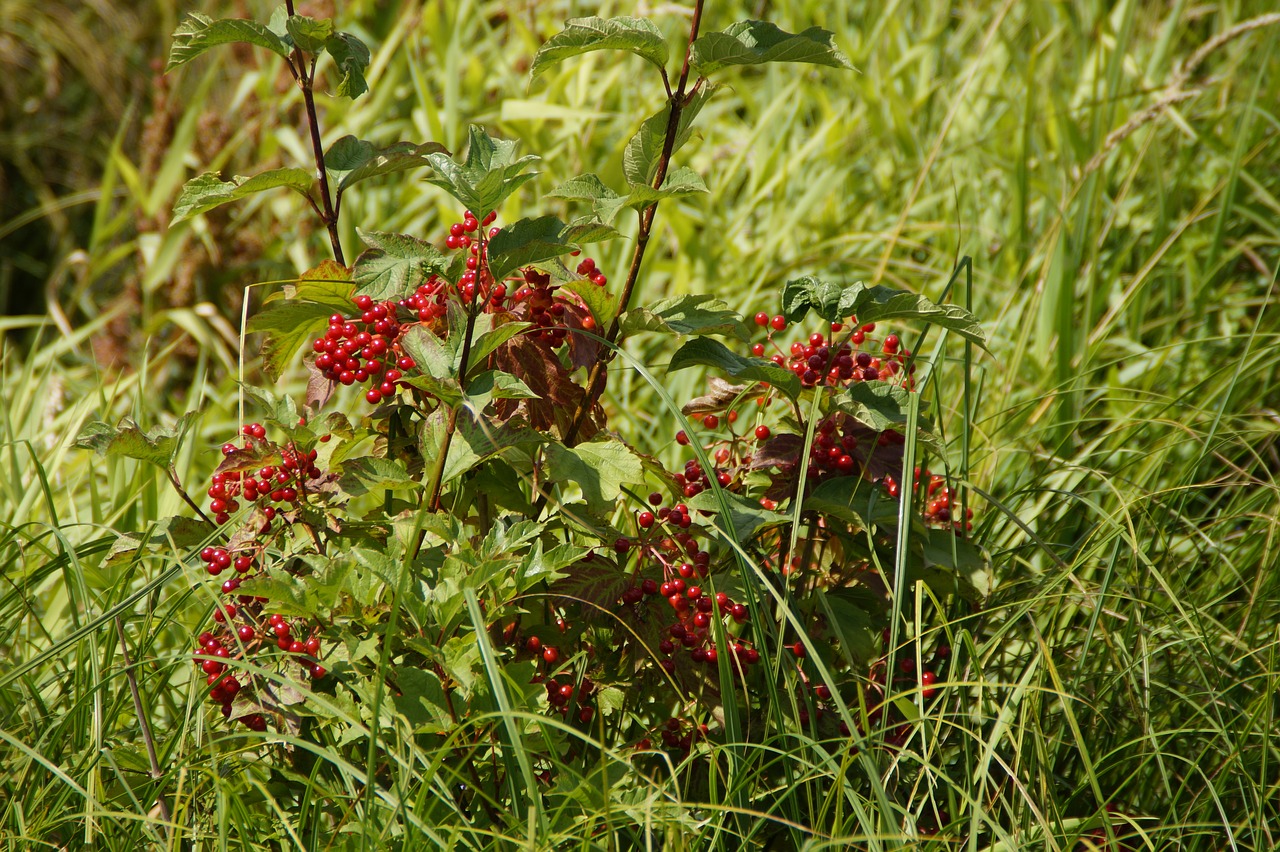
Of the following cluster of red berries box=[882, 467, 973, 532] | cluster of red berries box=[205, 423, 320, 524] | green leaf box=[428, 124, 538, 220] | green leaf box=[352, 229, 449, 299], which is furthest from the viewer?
cluster of red berries box=[882, 467, 973, 532]

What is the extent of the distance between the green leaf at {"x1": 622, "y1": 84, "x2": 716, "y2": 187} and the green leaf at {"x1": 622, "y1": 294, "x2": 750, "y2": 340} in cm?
16

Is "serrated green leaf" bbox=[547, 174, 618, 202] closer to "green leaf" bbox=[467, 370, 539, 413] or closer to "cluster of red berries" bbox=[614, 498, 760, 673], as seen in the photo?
"green leaf" bbox=[467, 370, 539, 413]

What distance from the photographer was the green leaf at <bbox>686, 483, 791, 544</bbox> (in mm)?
1180

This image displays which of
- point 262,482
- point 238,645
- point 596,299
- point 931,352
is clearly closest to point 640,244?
point 596,299

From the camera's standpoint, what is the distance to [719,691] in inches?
50.0

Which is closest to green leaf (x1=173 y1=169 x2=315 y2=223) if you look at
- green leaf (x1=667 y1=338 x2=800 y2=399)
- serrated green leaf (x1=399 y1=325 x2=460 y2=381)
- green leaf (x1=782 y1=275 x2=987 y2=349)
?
serrated green leaf (x1=399 y1=325 x2=460 y2=381)

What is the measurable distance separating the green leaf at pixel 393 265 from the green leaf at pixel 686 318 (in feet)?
0.74

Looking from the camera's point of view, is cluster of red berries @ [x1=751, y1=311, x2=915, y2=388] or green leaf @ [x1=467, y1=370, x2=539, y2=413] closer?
green leaf @ [x1=467, y1=370, x2=539, y2=413]

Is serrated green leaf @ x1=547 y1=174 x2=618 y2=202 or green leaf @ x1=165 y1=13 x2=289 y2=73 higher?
green leaf @ x1=165 y1=13 x2=289 y2=73

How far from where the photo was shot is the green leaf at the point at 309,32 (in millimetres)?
1168

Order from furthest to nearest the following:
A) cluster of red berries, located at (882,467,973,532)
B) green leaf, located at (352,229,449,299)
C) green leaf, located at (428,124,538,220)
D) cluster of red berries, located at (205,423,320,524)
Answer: cluster of red berries, located at (882,467,973,532)
cluster of red berries, located at (205,423,320,524)
green leaf, located at (352,229,449,299)
green leaf, located at (428,124,538,220)

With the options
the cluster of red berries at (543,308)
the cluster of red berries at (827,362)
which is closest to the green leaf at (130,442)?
the cluster of red berries at (543,308)

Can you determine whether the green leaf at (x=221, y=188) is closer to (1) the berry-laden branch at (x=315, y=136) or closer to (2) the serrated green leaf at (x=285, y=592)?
(1) the berry-laden branch at (x=315, y=136)

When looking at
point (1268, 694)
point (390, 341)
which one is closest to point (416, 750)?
point (390, 341)
